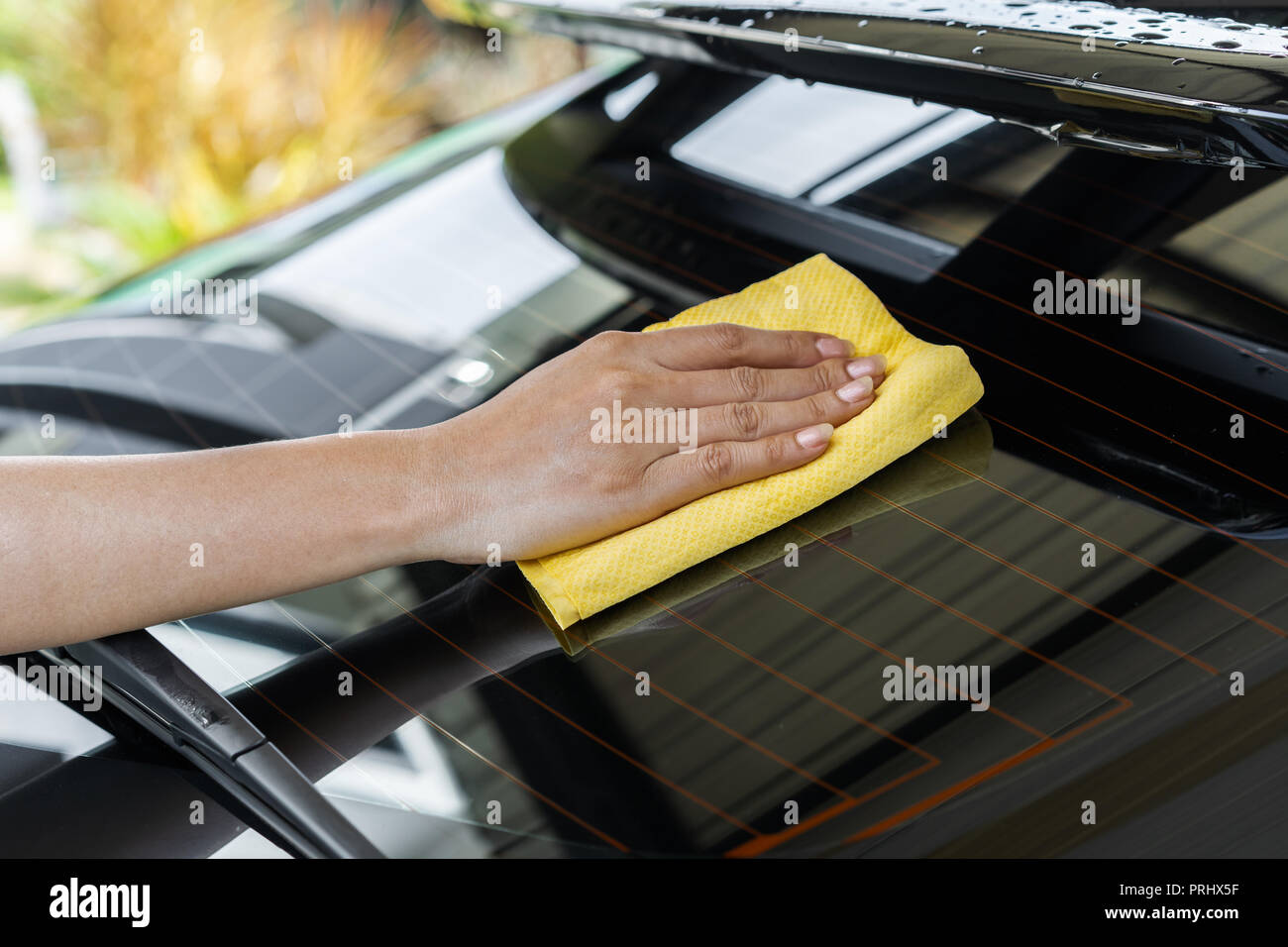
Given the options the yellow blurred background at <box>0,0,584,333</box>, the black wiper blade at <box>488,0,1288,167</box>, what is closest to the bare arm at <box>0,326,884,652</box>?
the black wiper blade at <box>488,0,1288,167</box>

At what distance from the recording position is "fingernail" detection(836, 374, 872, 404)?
1.21 metres

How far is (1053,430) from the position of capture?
45.7 inches

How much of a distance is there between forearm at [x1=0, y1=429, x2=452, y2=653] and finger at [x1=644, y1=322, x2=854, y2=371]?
29cm

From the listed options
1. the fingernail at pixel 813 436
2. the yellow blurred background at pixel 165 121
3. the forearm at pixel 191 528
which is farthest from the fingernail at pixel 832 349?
the yellow blurred background at pixel 165 121

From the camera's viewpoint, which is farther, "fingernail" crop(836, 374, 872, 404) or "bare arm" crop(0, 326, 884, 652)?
"fingernail" crop(836, 374, 872, 404)

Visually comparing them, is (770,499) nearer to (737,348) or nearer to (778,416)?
(778,416)

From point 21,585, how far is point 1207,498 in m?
1.10

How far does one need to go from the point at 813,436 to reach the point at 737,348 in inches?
6.9

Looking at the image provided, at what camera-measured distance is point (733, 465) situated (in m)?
1.16

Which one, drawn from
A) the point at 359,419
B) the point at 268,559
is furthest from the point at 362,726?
the point at 359,419

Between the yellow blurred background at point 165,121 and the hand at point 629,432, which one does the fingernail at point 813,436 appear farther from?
the yellow blurred background at point 165,121

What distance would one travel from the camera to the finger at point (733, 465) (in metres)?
1.16

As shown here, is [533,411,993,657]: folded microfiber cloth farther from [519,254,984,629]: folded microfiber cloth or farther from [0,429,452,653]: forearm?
[0,429,452,653]: forearm
